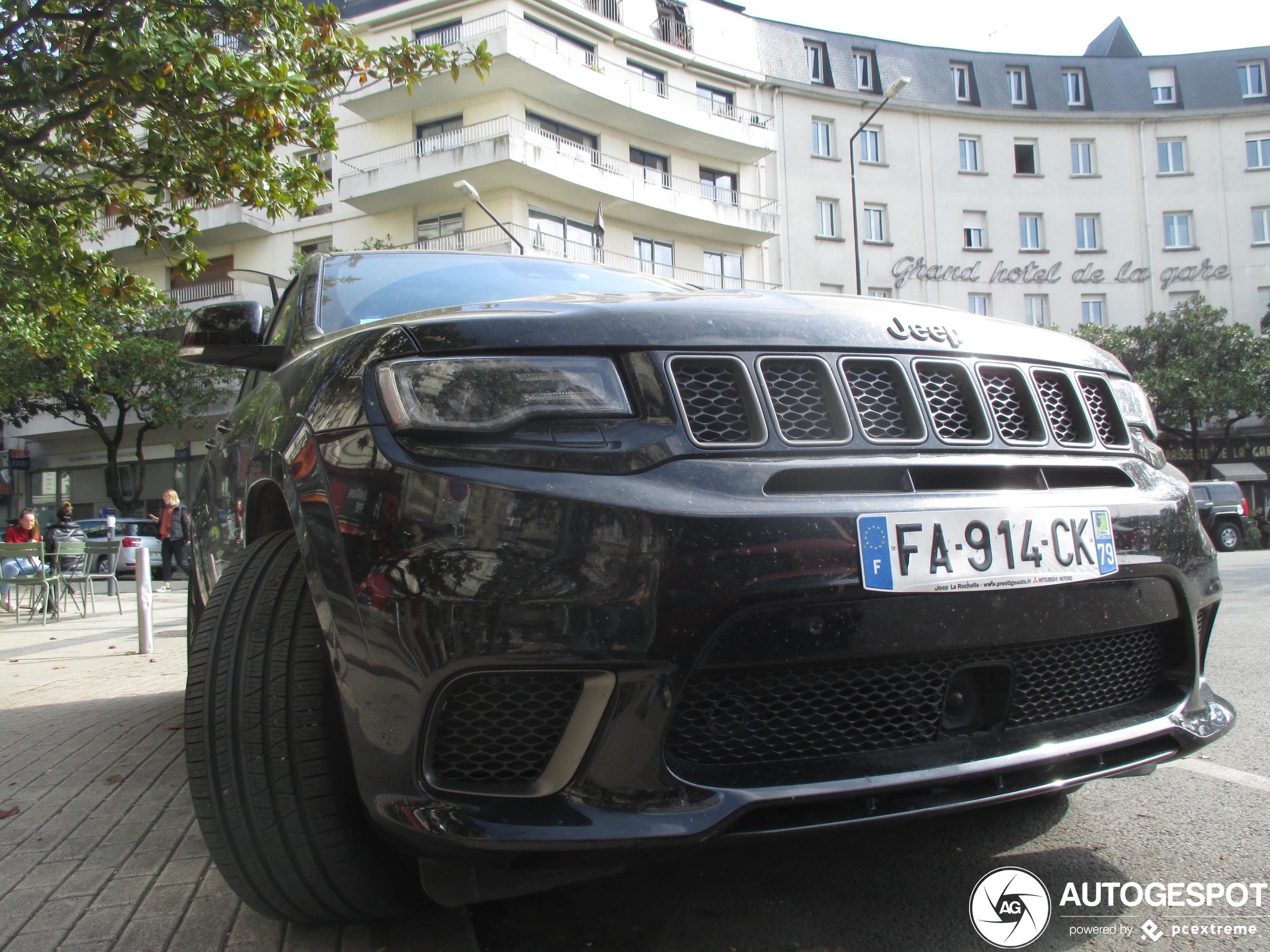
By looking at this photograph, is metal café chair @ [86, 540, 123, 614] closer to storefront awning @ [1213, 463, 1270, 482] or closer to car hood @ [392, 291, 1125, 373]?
car hood @ [392, 291, 1125, 373]

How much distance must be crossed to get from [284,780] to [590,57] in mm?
26510

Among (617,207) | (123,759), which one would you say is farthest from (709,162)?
(123,759)

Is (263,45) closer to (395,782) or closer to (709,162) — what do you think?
(395,782)

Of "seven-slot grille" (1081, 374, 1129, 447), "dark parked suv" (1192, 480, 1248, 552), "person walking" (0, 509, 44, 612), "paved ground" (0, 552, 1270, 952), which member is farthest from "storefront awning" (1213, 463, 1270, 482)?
"seven-slot grille" (1081, 374, 1129, 447)

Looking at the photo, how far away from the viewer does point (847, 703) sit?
57.9 inches

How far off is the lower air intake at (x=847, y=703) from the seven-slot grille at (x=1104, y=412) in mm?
443

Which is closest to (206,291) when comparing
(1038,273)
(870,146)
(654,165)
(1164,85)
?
(654,165)

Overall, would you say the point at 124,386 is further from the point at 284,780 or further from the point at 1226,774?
the point at 1226,774

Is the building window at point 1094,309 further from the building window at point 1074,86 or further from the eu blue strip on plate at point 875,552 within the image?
the eu blue strip on plate at point 875,552

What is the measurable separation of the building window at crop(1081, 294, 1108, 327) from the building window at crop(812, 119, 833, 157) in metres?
10.0

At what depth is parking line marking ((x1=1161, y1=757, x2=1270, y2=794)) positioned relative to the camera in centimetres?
248

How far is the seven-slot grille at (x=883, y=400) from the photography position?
5.08ft

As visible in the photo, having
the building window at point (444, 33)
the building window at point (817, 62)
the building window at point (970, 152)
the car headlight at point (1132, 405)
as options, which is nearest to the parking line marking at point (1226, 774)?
the car headlight at point (1132, 405)

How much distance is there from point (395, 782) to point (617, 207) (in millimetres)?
24598
